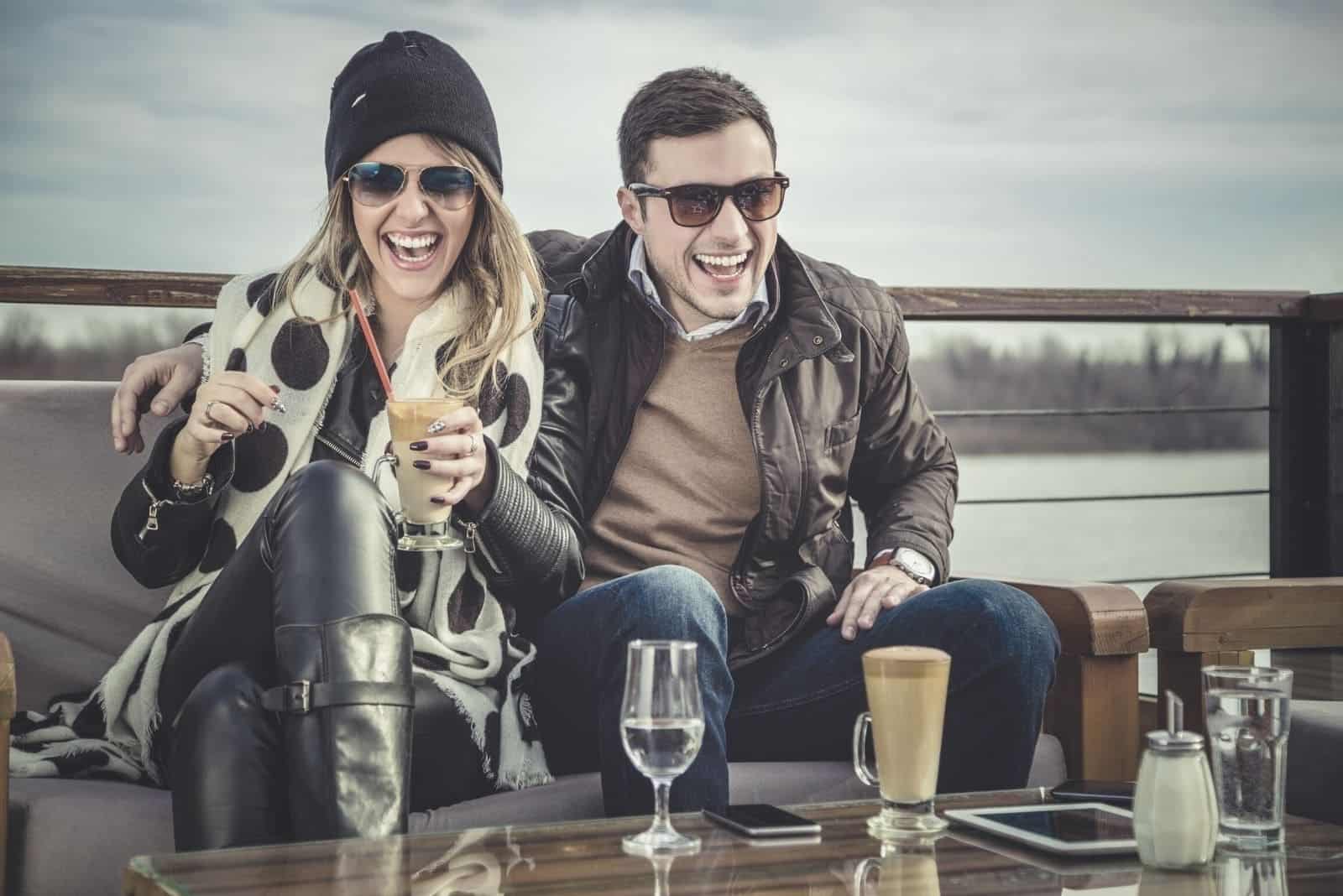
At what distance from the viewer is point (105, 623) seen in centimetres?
215

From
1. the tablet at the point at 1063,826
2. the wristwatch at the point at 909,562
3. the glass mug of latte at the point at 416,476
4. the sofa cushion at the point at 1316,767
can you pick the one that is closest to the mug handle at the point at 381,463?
the glass mug of latte at the point at 416,476

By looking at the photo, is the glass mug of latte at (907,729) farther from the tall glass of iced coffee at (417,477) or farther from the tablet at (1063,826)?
the tall glass of iced coffee at (417,477)

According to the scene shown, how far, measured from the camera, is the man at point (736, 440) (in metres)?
2.08

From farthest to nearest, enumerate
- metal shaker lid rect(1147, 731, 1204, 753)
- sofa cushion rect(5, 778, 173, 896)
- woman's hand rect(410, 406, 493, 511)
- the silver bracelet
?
the silver bracelet → woman's hand rect(410, 406, 493, 511) → sofa cushion rect(5, 778, 173, 896) → metal shaker lid rect(1147, 731, 1204, 753)

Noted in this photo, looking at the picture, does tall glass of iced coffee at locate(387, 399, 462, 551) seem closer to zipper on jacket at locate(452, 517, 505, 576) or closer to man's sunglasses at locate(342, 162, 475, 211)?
zipper on jacket at locate(452, 517, 505, 576)

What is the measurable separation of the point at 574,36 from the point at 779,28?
27.2 inches

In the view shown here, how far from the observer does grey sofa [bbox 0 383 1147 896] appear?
1880mm

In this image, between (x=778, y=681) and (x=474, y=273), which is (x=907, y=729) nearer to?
(x=778, y=681)

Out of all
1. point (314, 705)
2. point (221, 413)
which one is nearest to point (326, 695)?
point (314, 705)

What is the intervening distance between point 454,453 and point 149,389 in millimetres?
517

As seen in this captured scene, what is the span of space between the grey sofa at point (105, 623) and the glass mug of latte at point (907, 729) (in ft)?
1.70

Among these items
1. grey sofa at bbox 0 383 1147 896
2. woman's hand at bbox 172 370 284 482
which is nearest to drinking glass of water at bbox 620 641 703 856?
grey sofa at bbox 0 383 1147 896

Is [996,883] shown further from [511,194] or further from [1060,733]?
[511,194]

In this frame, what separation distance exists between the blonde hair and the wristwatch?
2.04ft
